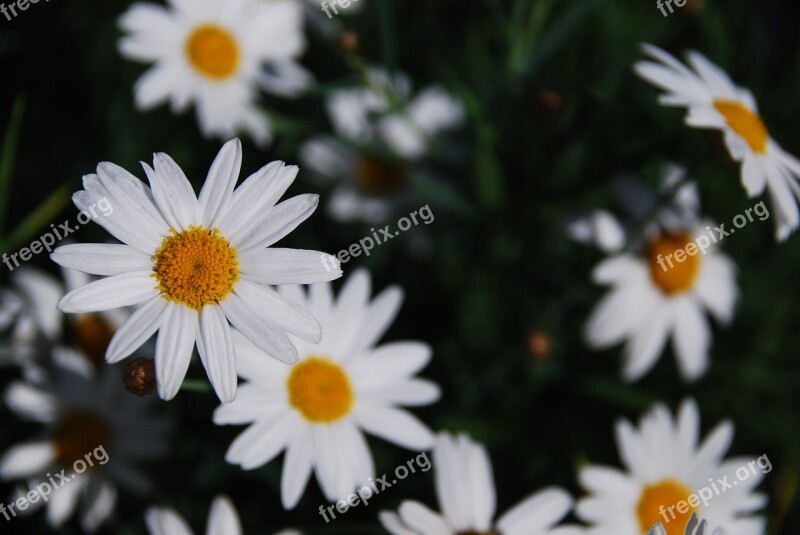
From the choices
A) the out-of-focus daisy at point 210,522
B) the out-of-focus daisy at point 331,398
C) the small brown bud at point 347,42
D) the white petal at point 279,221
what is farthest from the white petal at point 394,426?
the small brown bud at point 347,42

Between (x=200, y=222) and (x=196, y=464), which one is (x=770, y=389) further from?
(x=200, y=222)

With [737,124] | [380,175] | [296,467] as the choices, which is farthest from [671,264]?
[296,467]

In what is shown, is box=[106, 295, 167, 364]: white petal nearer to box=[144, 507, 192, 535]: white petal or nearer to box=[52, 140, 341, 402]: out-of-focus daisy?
box=[52, 140, 341, 402]: out-of-focus daisy

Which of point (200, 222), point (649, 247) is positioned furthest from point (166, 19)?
point (649, 247)

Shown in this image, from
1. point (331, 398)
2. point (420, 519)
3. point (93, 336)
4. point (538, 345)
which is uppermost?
point (93, 336)

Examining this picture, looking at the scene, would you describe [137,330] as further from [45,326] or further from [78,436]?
[45,326]

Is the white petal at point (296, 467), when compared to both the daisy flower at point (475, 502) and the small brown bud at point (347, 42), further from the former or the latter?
the small brown bud at point (347, 42)
